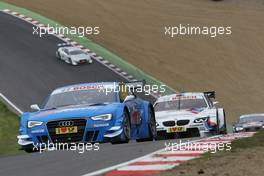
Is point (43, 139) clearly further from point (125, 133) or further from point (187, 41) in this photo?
point (187, 41)

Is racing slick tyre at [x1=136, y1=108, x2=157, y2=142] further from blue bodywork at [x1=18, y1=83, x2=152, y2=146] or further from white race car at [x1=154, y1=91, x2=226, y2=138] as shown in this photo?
white race car at [x1=154, y1=91, x2=226, y2=138]

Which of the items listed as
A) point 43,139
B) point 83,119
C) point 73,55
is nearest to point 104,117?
point 83,119

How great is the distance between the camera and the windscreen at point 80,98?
14664 millimetres

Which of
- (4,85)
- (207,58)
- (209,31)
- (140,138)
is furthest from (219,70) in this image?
(140,138)

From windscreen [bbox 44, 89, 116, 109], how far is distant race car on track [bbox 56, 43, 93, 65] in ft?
92.7

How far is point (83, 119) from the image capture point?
13617mm

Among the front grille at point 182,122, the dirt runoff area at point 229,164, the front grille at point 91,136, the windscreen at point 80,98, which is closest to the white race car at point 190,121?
the front grille at point 182,122

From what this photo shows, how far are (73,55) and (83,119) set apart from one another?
30.5 meters

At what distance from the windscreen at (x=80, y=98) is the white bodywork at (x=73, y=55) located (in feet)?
92.7

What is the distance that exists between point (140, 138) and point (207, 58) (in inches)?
1234

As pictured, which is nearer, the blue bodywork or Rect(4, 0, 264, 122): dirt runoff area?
the blue bodywork

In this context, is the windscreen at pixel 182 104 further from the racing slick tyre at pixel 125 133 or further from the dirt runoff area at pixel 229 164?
the dirt runoff area at pixel 229 164

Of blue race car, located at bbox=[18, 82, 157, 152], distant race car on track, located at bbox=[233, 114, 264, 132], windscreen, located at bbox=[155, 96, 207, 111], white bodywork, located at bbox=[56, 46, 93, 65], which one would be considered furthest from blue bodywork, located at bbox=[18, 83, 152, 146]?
white bodywork, located at bbox=[56, 46, 93, 65]

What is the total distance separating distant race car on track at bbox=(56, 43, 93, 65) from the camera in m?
43.5
